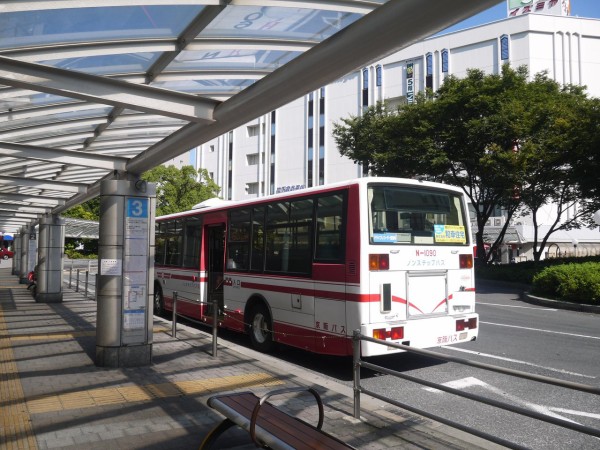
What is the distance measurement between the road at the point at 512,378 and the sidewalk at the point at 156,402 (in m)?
0.80

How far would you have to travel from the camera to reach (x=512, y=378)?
301 inches

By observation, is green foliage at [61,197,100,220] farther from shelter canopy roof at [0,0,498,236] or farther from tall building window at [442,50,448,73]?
shelter canopy roof at [0,0,498,236]

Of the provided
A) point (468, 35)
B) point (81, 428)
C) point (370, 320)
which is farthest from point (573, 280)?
point (468, 35)

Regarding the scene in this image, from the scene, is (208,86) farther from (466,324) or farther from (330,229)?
(466,324)

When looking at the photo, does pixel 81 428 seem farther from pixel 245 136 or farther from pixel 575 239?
pixel 245 136

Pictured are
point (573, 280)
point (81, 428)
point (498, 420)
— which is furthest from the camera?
point (573, 280)

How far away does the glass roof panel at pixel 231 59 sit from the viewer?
5.59 m

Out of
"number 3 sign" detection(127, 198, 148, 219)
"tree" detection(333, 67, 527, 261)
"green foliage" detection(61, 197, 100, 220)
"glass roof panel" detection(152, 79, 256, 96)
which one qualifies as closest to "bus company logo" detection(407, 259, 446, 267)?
"glass roof panel" detection(152, 79, 256, 96)

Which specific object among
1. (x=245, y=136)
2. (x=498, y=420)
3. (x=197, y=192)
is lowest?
(x=498, y=420)

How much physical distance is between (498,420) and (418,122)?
21.8 meters

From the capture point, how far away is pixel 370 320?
7465mm

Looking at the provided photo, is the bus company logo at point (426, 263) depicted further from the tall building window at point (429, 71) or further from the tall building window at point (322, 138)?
the tall building window at point (322, 138)

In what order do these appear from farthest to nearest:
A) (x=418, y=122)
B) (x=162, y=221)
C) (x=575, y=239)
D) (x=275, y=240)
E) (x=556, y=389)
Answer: (x=575, y=239) → (x=418, y=122) → (x=162, y=221) → (x=275, y=240) → (x=556, y=389)

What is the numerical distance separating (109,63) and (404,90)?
51315 mm
